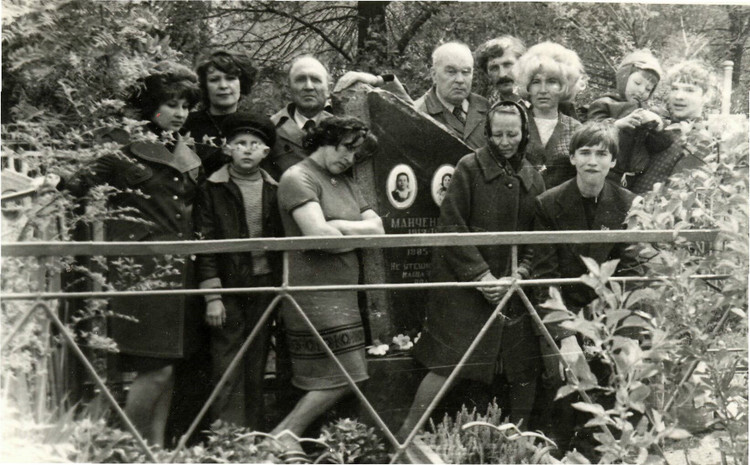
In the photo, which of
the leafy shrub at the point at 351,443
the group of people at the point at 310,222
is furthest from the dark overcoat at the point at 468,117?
the leafy shrub at the point at 351,443

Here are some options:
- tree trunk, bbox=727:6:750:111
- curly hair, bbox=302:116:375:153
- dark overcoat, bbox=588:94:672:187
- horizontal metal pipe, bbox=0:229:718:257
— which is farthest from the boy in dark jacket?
tree trunk, bbox=727:6:750:111

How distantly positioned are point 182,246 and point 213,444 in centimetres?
86

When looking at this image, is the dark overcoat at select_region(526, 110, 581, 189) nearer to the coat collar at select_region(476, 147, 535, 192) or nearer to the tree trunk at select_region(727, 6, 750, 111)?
the coat collar at select_region(476, 147, 535, 192)

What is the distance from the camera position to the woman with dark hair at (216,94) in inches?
160

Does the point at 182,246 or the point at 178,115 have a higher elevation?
the point at 178,115

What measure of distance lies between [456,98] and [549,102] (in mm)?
465

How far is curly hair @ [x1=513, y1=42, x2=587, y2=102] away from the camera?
438cm

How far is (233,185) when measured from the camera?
392cm

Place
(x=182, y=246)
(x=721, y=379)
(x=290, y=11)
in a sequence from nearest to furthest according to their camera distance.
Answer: (x=182, y=246) < (x=721, y=379) < (x=290, y=11)

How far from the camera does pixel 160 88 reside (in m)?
3.91

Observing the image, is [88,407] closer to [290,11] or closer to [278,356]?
A: [278,356]

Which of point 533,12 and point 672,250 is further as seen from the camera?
point 533,12

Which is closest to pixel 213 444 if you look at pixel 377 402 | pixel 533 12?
pixel 377 402

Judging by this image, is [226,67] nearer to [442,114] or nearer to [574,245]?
[442,114]
